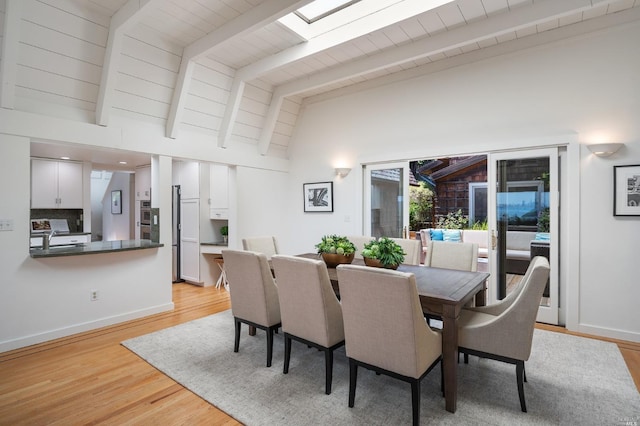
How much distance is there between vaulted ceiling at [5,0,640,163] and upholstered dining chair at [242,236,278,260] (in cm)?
168

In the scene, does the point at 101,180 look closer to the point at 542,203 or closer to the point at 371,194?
the point at 371,194

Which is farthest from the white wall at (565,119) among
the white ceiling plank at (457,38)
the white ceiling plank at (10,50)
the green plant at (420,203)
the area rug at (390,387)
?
the green plant at (420,203)

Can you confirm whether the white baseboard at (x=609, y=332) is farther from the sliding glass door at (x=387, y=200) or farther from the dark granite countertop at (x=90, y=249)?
the dark granite countertop at (x=90, y=249)

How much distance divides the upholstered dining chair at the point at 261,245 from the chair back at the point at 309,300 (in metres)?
1.41

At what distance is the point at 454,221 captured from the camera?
8578 millimetres

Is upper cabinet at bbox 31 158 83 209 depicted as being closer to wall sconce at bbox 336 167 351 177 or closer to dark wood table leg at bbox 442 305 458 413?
wall sconce at bbox 336 167 351 177

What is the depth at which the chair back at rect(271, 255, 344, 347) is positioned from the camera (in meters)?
2.25

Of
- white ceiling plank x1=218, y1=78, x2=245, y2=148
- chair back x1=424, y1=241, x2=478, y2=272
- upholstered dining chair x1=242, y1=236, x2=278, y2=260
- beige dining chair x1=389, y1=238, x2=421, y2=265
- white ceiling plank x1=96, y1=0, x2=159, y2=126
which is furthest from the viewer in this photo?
white ceiling plank x1=218, y1=78, x2=245, y2=148

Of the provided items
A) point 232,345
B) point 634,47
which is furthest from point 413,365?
point 634,47

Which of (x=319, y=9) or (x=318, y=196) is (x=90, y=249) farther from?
(x=319, y=9)

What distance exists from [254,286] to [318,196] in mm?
2861

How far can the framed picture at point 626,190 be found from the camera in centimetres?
311

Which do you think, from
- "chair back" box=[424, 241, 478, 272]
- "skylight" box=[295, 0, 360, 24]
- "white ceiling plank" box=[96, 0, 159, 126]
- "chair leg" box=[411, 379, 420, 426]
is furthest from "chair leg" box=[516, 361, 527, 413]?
"white ceiling plank" box=[96, 0, 159, 126]

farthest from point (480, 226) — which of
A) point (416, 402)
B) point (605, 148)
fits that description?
point (416, 402)
